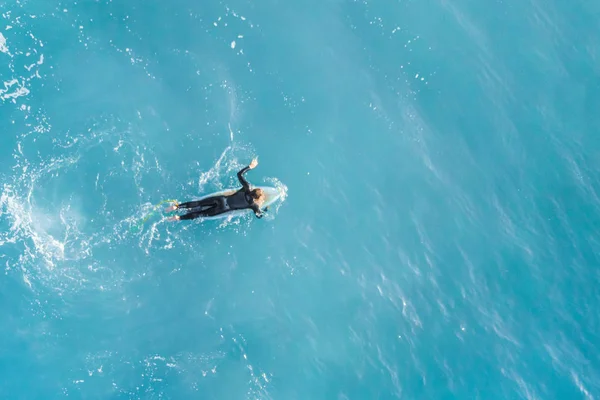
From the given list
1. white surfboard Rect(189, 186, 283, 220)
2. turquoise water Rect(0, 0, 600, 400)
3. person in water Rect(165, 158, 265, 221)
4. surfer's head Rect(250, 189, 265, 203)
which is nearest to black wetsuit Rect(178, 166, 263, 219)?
person in water Rect(165, 158, 265, 221)

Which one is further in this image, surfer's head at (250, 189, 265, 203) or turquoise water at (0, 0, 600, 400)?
turquoise water at (0, 0, 600, 400)

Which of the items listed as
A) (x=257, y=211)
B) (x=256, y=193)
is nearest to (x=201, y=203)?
(x=257, y=211)

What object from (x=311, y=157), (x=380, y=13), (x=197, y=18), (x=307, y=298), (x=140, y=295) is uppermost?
(x=197, y=18)

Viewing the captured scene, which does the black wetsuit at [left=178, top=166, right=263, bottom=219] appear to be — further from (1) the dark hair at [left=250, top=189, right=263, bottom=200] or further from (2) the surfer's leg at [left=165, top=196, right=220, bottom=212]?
(1) the dark hair at [left=250, top=189, right=263, bottom=200]

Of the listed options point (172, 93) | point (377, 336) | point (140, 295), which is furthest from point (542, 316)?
point (172, 93)

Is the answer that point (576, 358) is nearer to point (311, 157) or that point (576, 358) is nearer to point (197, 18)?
point (311, 157)

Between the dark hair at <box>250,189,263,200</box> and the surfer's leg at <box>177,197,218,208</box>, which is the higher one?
the surfer's leg at <box>177,197,218,208</box>
